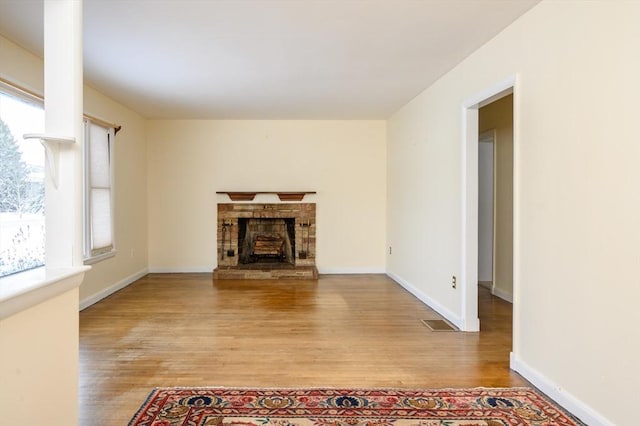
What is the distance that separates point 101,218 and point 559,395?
15.9ft

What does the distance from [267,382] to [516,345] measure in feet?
5.86

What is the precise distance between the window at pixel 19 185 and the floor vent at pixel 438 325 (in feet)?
11.9

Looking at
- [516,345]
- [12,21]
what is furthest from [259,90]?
[516,345]

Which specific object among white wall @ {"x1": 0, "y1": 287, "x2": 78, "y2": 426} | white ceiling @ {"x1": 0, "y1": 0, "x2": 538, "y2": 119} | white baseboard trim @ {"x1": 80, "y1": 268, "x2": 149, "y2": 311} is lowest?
white baseboard trim @ {"x1": 80, "y1": 268, "x2": 149, "y2": 311}

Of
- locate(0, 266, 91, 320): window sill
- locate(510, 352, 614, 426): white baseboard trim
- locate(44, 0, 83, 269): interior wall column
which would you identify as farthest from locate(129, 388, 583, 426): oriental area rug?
locate(44, 0, 83, 269): interior wall column

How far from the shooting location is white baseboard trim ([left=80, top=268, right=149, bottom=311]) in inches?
157

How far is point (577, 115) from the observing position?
6.56 ft

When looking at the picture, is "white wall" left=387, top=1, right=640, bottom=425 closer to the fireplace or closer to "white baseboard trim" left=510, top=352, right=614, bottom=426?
"white baseboard trim" left=510, top=352, right=614, bottom=426

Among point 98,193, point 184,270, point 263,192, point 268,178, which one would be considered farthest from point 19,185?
point 268,178

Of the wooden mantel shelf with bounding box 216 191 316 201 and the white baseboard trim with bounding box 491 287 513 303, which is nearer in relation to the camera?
the white baseboard trim with bounding box 491 287 513 303

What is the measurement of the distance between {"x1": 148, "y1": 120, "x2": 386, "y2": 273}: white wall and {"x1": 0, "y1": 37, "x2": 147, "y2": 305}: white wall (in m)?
0.28

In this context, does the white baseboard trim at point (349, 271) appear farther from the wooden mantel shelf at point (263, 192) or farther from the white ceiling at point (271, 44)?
the white ceiling at point (271, 44)

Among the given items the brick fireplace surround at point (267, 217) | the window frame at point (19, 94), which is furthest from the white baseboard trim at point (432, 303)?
the window frame at point (19, 94)

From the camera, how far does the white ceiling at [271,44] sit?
2.38 meters
